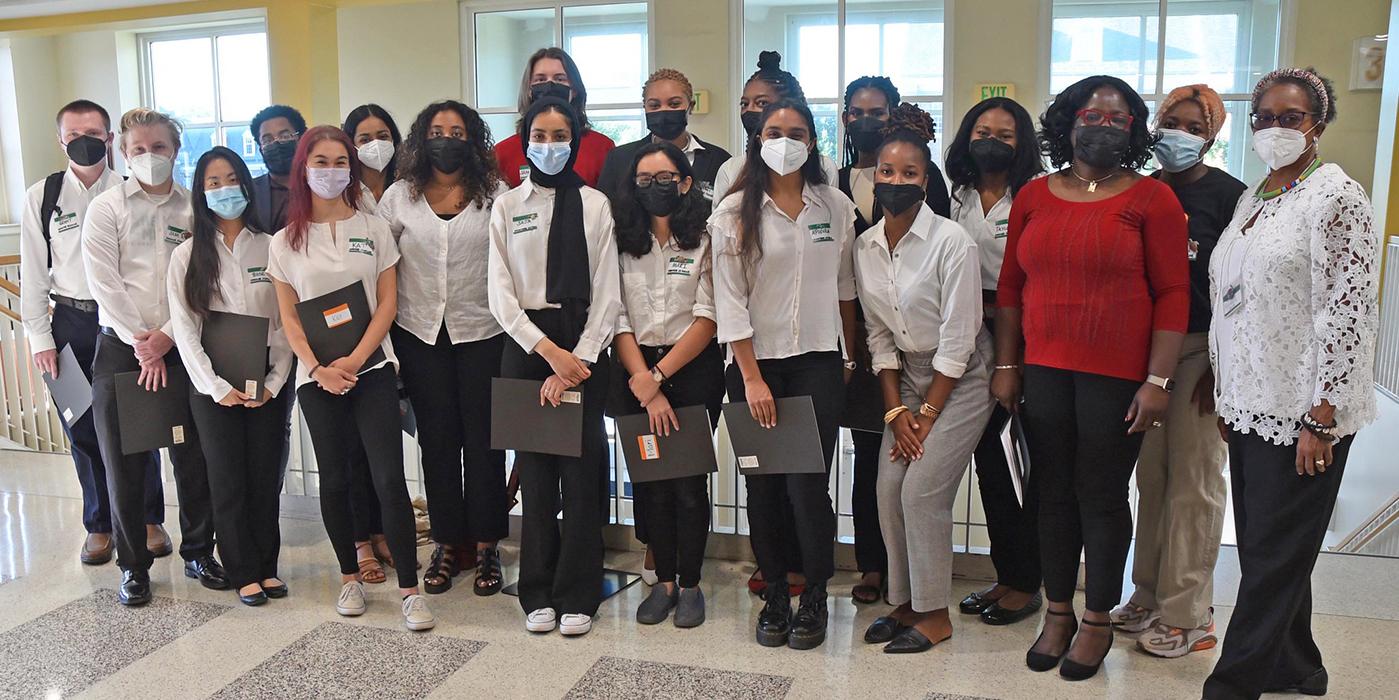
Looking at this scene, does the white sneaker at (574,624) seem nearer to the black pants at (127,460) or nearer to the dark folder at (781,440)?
the dark folder at (781,440)

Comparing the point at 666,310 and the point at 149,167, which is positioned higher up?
Result: the point at 149,167

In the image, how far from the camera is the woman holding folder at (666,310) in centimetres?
313

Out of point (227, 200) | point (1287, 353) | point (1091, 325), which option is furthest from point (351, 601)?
point (1287, 353)

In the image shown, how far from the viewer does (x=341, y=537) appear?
344 centimetres

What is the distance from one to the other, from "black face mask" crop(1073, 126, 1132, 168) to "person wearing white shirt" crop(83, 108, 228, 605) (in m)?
3.03

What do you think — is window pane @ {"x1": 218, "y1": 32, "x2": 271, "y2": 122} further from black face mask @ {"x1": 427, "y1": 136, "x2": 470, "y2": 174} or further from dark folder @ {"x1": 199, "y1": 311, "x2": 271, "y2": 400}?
black face mask @ {"x1": 427, "y1": 136, "x2": 470, "y2": 174}

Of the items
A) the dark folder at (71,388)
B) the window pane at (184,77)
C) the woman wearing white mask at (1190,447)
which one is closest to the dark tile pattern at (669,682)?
the woman wearing white mask at (1190,447)

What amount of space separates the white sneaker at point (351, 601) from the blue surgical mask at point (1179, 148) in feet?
9.56

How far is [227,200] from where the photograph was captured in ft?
11.0

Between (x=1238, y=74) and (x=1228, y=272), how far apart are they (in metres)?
7.38

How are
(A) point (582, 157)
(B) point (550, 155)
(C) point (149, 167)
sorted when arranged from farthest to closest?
(A) point (582, 157)
(C) point (149, 167)
(B) point (550, 155)

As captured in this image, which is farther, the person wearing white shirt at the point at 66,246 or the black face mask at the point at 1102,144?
the person wearing white shirt at the point at 66,246

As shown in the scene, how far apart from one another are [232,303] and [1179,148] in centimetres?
304

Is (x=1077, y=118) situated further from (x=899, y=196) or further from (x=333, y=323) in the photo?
(x=333, y=323)
